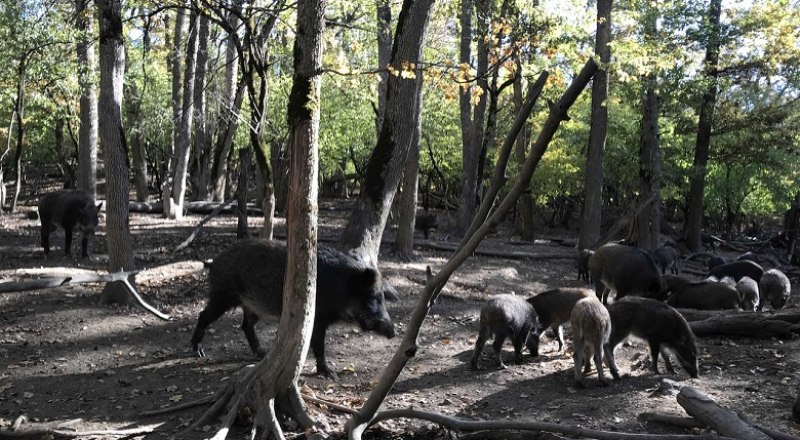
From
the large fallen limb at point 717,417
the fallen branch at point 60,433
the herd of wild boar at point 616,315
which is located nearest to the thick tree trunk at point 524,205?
the herd of wild boar at point 616,315

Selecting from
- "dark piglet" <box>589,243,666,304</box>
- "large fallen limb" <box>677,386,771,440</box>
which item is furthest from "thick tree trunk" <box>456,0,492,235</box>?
"large fallen limb" <box>677,386,771,440</box>

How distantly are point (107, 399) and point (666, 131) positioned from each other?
71.0 ft

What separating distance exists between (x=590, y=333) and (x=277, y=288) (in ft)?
10.9

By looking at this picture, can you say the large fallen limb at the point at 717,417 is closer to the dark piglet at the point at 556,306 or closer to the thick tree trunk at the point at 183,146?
the dark piglet at the point at 556,306

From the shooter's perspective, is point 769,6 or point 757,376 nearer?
point 757,376

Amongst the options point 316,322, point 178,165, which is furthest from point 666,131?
point 316,322

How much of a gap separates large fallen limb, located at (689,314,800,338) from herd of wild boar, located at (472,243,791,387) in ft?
4.19

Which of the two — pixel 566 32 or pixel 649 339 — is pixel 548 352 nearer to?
pixel 649 339

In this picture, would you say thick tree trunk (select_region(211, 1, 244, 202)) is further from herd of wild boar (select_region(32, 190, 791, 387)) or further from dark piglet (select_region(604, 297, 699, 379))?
dark piglet (select_region(604, 297, 699, 379))

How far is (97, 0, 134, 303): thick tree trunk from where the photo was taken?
859 cm

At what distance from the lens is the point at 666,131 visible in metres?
23.8

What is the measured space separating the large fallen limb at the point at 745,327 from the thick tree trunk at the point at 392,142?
4685 millimetres

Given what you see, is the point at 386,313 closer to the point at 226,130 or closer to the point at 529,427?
the point at 529,427

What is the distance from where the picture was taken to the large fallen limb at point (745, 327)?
9141mm
